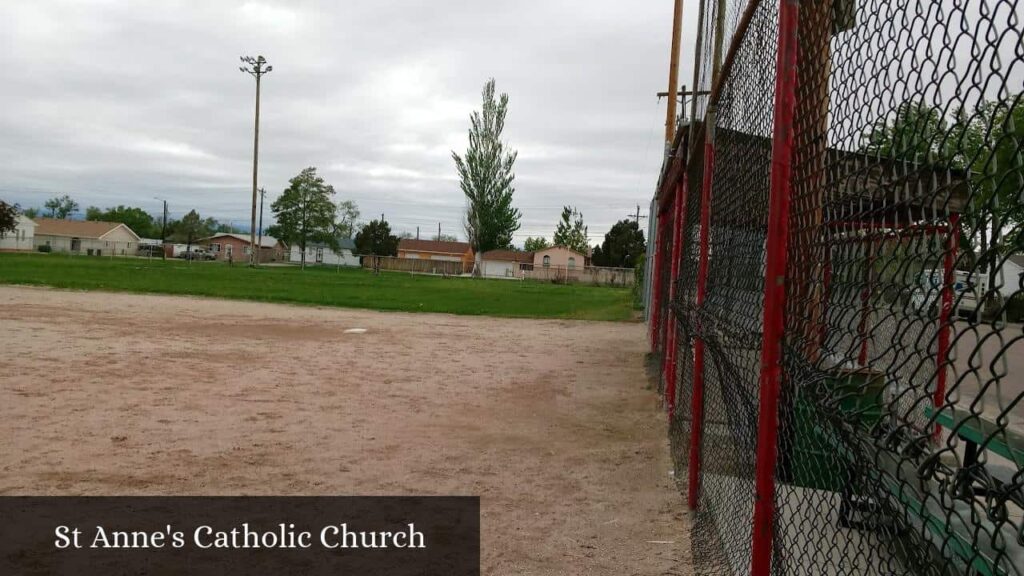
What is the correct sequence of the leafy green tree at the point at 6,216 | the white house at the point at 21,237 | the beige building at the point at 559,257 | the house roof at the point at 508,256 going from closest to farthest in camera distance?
the leafy green tree at the point at 6,216 → the white house at the point at 21,237 → the beige building at the point at 559,257 → the house roof at the point at 508,256

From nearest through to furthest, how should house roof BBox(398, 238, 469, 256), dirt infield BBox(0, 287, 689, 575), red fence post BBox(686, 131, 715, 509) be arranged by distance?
red fence post BBox(686, 131, 715, 509) < dirt infield BBox(0, 287, 689, 575) < house roof BBox(398, 238, 469, 256)

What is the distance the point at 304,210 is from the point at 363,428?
217 feet

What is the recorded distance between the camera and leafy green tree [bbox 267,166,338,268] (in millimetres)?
69688

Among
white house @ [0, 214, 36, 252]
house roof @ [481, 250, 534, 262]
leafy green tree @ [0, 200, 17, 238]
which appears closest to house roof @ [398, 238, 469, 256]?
house roof @ [481, 250, 534, 262]

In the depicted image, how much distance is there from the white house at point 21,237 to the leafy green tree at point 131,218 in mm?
35416

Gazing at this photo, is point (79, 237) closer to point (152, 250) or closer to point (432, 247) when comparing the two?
point (152, 250)

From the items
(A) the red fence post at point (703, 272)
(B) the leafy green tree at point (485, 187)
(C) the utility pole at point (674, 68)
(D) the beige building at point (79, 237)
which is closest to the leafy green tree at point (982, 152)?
(A) the red fence post at point (703, 272)

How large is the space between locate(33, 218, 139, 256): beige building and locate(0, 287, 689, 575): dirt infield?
89549 millimetres

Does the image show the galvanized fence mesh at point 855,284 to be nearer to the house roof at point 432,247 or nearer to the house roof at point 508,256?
the house roof at point 508,256

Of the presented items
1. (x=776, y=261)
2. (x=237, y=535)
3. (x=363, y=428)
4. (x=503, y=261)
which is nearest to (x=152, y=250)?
(x=503, y=261)

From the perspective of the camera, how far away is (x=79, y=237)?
95438 mm

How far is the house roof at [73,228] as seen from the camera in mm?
93750

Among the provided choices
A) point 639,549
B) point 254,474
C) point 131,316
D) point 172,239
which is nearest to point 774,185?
point 639,549

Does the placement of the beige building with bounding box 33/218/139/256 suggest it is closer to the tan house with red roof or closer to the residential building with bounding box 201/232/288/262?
the residential building with bounding box 201/232/288/262
